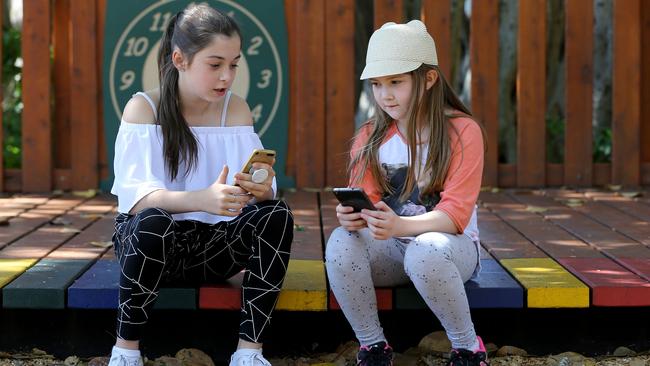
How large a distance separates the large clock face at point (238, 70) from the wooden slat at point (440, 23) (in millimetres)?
981

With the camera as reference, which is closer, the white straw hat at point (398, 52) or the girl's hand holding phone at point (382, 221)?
the girl's hand holding phone at point (382, 221)

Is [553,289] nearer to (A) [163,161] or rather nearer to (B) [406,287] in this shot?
(B) [406,287]

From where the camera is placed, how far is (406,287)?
13.6 feet

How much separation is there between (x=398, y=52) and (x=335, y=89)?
3063mm

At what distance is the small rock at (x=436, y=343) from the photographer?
4.27 metres

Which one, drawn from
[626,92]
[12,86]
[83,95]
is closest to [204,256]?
[83,95]

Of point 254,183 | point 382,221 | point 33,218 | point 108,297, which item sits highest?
point 254,183

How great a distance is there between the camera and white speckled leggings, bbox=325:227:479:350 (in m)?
3.83

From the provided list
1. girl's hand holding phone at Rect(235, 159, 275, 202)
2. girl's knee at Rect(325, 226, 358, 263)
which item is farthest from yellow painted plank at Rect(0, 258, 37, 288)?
girl's knee at Rect(325, 226, 358, 263)

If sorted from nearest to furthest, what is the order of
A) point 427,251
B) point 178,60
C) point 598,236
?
point 427,251, point 178,60, point 598,236

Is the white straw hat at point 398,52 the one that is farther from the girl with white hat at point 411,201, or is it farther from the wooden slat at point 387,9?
the wooden slat at point 387,9

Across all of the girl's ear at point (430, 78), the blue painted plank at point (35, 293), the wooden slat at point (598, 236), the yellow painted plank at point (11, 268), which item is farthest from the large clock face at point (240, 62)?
the girl's ear at point (430, 78)

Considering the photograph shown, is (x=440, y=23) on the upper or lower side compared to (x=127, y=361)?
upper

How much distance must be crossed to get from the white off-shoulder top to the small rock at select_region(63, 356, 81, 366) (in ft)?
2.01
